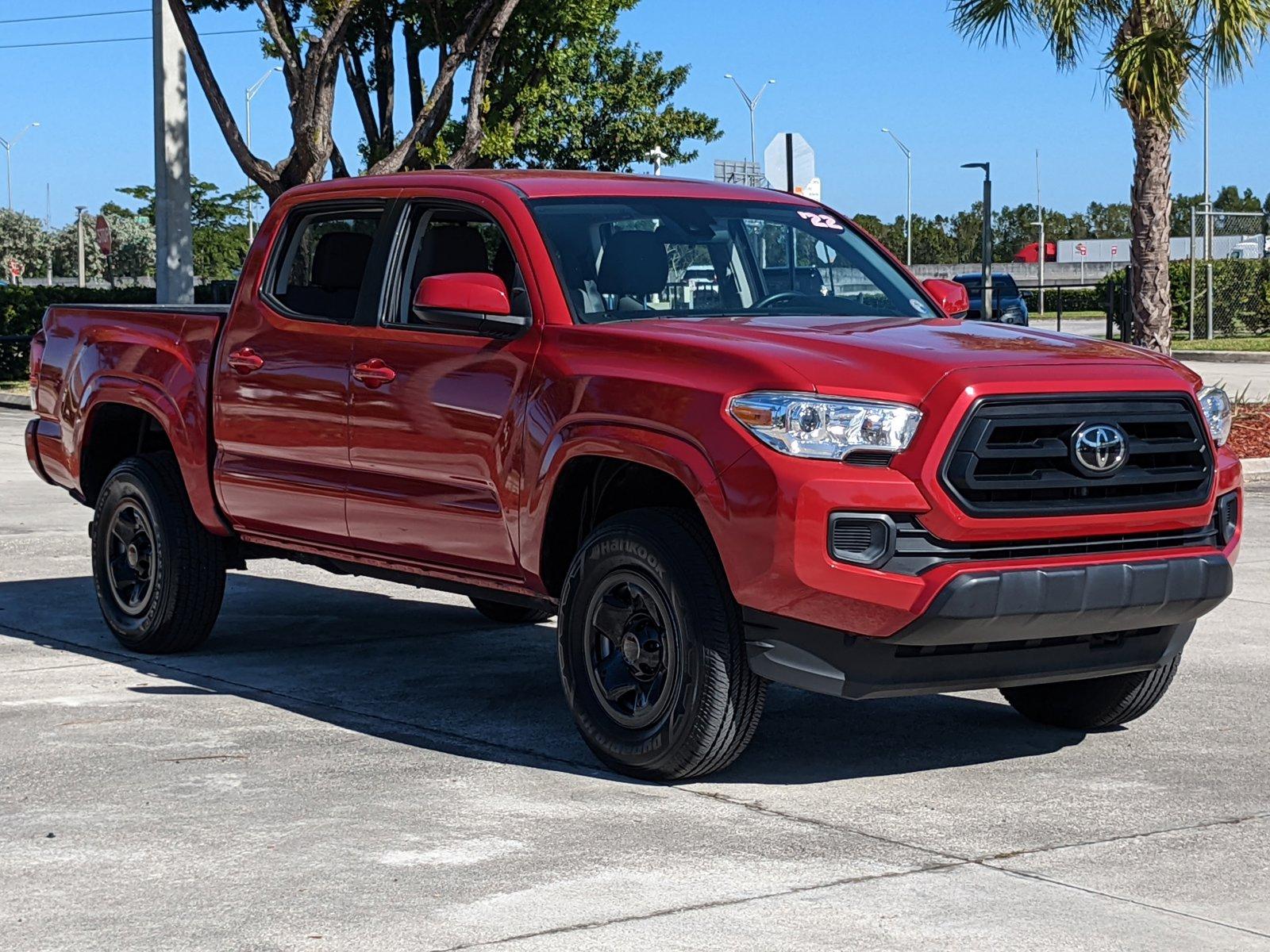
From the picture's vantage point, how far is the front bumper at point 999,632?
17.7 ft

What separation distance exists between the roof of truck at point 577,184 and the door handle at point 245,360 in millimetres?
776

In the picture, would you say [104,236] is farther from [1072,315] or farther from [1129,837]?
[1129,837]

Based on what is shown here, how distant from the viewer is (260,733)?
670 centimetres

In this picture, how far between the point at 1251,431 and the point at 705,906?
15441 mm

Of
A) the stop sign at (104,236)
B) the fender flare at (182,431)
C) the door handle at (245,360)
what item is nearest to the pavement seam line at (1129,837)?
the door handle at (245,360)

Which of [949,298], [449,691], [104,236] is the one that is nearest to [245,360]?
[449,691]

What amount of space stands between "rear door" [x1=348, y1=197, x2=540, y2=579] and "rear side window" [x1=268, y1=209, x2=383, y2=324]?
27 centimetres

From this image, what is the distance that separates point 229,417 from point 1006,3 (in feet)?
47.2

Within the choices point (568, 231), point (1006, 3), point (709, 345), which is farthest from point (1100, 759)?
point (1006, 3)

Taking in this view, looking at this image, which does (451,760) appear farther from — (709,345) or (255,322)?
(255,322)

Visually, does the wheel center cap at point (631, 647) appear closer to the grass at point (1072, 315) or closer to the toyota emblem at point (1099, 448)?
the toyota emblem at point (1099, 448)

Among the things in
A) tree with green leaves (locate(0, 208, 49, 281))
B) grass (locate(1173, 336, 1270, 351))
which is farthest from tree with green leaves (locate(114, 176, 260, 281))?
grass (locate(1173, 336, 1270, 351))

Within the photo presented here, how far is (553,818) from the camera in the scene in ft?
18.0

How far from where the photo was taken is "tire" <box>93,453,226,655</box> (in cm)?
811
